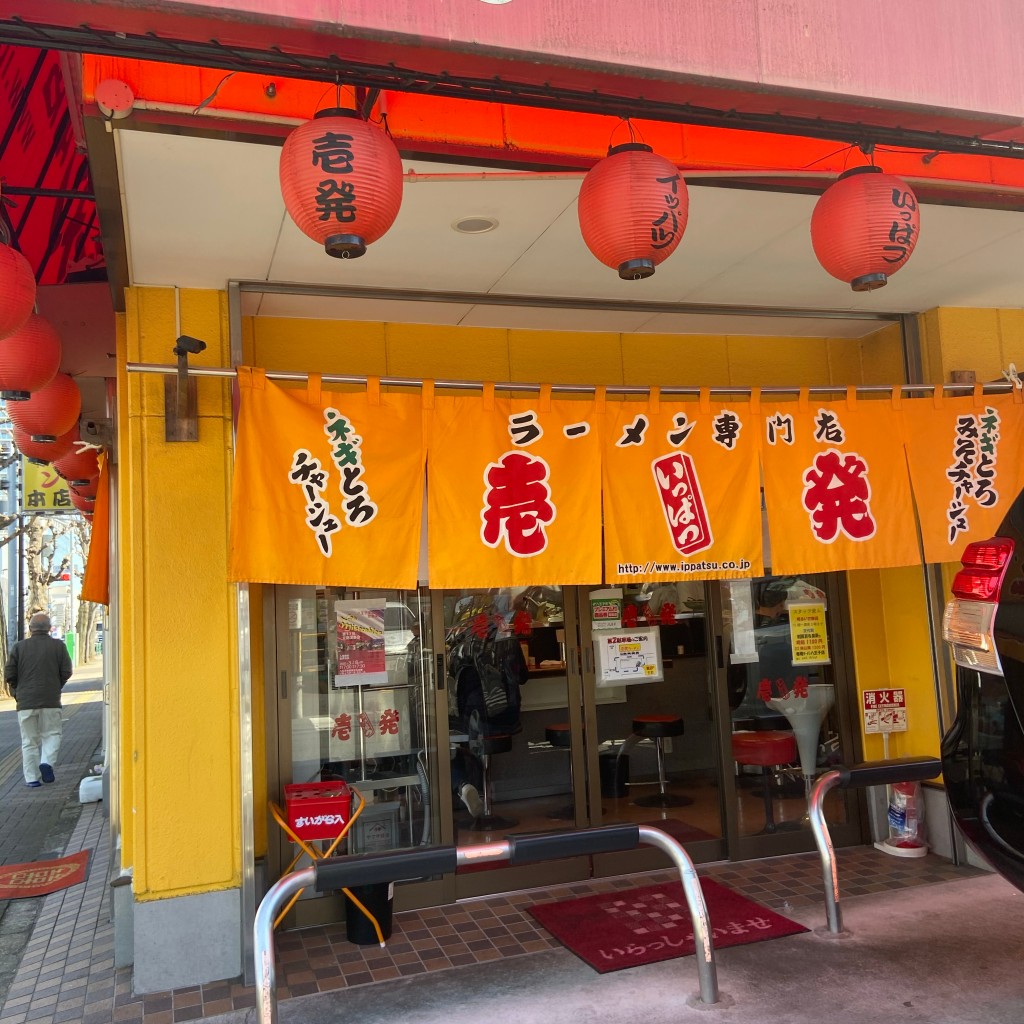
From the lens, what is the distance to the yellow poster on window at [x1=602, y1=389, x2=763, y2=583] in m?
5.94

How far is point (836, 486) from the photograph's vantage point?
6.33 metres

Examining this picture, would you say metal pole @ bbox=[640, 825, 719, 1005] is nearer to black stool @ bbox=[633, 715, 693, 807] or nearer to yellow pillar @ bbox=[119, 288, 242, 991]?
yellow pillar @ bbox=[119, 288, 242, 991]

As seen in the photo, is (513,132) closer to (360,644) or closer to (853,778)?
(360,644)

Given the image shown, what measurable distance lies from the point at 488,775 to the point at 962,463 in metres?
4.56

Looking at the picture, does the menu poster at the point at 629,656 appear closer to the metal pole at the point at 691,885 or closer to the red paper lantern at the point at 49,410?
the metal pole at the point at 691,885

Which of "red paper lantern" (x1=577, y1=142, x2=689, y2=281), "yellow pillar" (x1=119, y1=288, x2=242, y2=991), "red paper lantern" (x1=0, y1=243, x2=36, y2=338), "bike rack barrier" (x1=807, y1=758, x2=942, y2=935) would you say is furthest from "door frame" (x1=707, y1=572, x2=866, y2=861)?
"red paper lantern" (x1=0, y1=243, x2=36, y2=338)

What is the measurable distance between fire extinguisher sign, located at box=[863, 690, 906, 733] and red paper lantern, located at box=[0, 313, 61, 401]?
6.88 m

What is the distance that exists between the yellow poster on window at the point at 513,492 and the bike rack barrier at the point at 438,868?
193cm

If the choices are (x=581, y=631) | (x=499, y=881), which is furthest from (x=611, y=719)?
(x=499, y=881)

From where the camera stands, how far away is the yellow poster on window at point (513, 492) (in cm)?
562

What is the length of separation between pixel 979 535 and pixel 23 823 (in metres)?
10.7

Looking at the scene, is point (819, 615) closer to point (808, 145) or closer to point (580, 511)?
point (580, 511)

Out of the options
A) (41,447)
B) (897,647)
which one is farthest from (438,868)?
(41,447)

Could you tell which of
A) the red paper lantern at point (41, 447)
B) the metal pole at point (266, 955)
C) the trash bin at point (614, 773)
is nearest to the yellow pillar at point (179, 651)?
the metal pole at point (266, 955)
